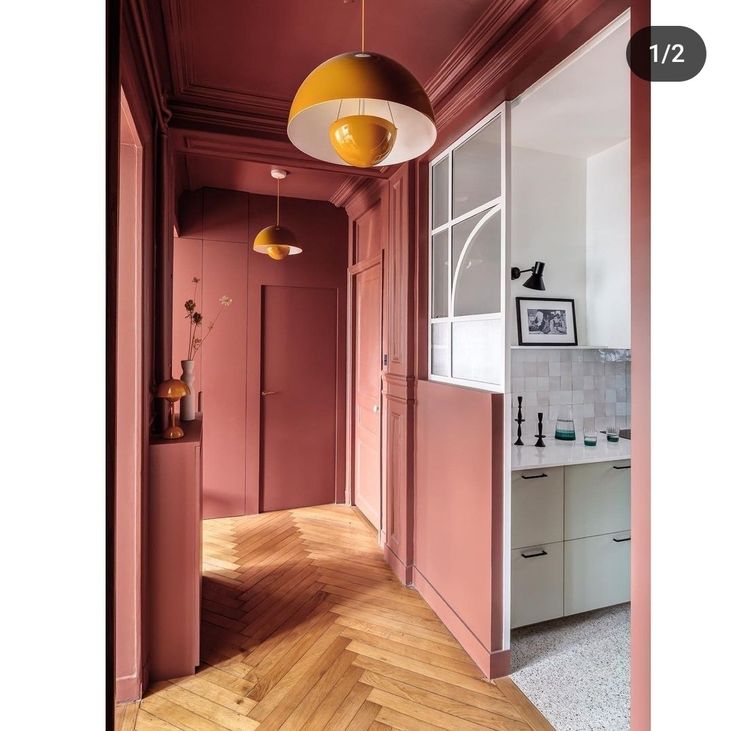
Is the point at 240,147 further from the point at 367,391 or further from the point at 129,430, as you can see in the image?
the point at 367,391

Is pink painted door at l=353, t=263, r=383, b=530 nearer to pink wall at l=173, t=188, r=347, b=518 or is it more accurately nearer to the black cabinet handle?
pink wall at l=173, t=188, r=347, b=518

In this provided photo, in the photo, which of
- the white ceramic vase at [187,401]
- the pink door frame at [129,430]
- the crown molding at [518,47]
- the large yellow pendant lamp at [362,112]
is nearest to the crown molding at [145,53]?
the pink door frame at [129,430]

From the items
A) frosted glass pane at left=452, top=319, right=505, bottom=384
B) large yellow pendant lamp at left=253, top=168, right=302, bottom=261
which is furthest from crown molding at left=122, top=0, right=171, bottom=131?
frosted glass pane at left=452, top=319, right=505, bottom=384

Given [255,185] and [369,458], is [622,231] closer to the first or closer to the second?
[369,458]

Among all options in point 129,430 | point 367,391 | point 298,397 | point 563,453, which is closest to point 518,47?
point 563,453

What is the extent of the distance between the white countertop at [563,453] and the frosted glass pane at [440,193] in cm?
133

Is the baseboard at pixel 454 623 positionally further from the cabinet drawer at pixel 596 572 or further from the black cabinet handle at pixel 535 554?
the cabinet drawer at pixel 596 572

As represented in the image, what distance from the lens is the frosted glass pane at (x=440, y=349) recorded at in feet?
8.13

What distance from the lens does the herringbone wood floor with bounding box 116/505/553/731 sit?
1.73 metres

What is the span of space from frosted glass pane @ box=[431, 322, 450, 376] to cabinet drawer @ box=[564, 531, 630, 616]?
1089 millimetres

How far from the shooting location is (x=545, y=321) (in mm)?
2893

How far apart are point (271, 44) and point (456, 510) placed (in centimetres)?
232
